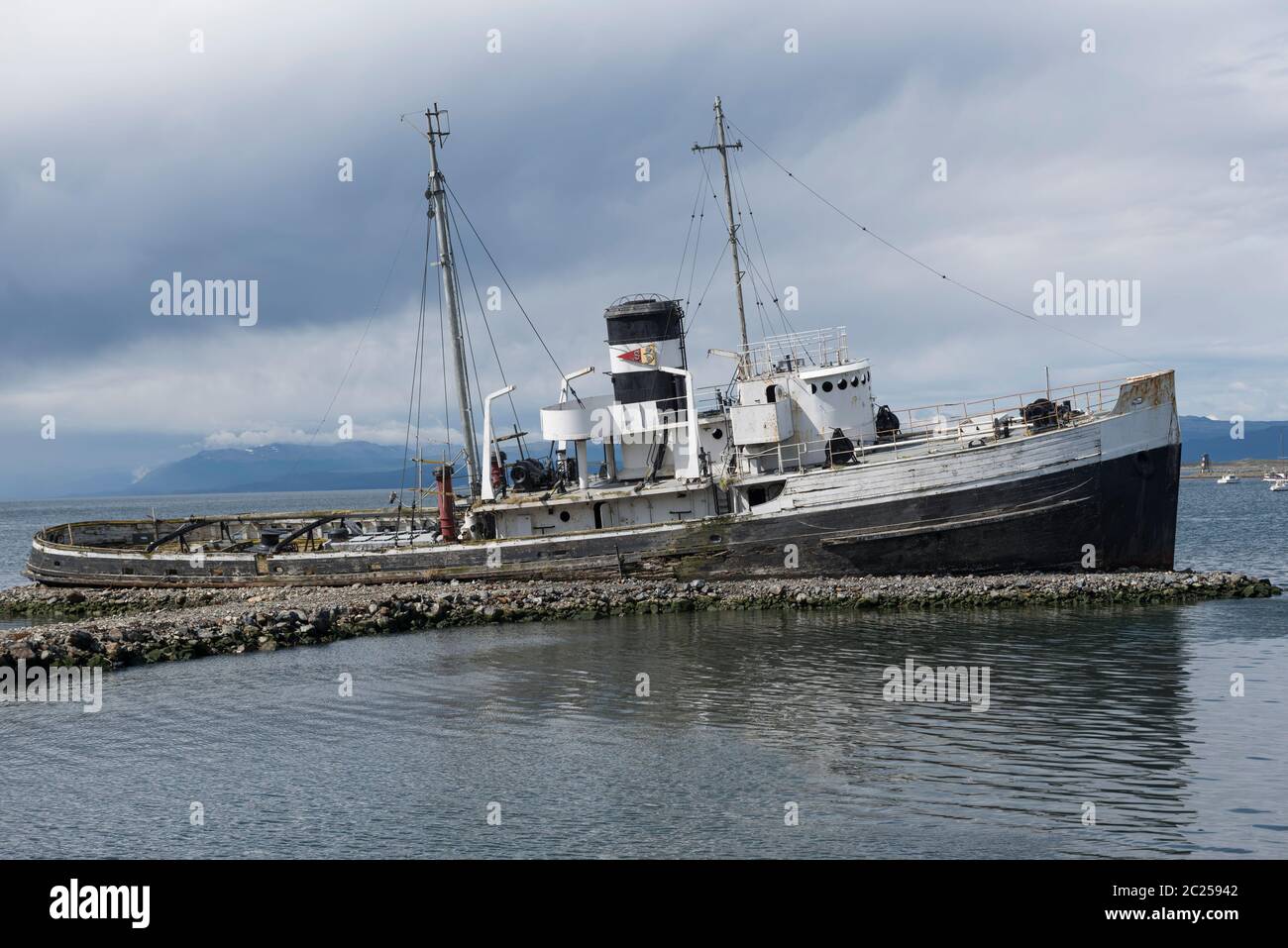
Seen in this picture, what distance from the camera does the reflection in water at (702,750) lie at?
47.5ft

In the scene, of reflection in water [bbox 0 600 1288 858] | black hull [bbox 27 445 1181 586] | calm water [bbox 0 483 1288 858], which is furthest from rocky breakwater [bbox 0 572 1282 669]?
reflection in water [bbox 0 600 1288 858]

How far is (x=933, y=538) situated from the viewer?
32.7 meters

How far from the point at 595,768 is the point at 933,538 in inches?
704

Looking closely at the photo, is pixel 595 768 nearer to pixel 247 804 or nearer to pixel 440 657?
pixel 247 804

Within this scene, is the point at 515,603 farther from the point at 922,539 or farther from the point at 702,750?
the point at 702,750

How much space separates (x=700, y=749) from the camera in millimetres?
18469

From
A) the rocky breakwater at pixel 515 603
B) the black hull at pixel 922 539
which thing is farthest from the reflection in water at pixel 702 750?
the black hull at pixel 922 539

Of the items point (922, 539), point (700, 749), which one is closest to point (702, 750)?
point (700, 749)

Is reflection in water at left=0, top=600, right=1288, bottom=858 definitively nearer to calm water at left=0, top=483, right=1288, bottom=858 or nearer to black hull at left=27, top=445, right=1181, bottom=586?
calm water at left=0, top=483, right=1288, bottom=858

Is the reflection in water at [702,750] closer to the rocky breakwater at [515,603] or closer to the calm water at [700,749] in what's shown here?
the calm water at [700,749]

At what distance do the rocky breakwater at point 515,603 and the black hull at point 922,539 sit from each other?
0.59 m

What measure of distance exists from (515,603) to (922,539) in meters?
12.5

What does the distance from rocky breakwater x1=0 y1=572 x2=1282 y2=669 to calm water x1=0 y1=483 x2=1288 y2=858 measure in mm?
1471
